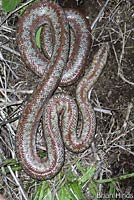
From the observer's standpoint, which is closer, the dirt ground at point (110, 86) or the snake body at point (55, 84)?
the snake body at point (55, 84)

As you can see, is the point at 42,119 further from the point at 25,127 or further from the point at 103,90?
the point at 103,90

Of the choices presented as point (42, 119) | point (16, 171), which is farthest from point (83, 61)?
point (16, 171)

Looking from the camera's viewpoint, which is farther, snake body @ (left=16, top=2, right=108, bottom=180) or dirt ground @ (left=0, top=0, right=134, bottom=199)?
dirt ground @ (left=0, top=0, right=134, bottom=199)

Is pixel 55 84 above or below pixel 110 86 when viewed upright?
above

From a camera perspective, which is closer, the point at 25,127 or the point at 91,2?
the point at 25,127
